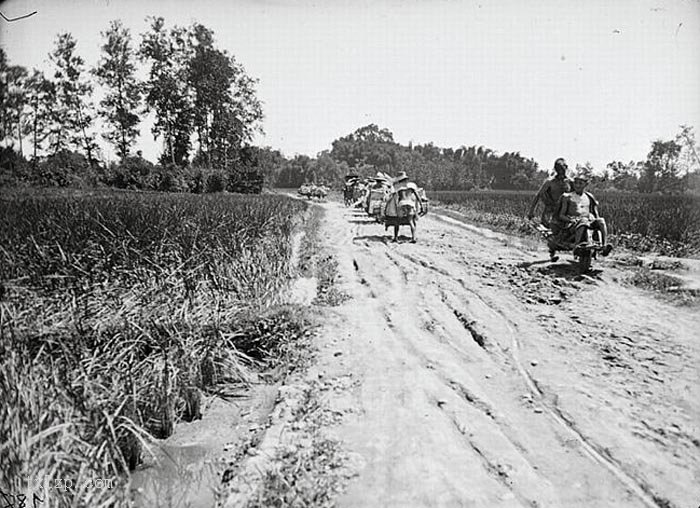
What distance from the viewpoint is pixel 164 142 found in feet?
23.3

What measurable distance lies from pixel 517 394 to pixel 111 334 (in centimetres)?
345

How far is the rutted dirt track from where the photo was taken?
91.7 inches

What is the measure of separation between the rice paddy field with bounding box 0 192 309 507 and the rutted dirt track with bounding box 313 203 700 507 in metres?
1.02

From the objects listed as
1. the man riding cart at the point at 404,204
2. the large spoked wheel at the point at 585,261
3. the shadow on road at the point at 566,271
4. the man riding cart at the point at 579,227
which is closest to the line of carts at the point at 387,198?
the man riding cart at the point at 404,204

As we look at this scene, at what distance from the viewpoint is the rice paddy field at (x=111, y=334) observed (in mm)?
2287

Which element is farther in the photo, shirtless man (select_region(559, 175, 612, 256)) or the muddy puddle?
shirtless man (select_region(559, 175, 612, 256))

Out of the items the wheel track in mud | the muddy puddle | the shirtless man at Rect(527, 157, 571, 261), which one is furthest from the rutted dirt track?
the shirtless man at Rect(527, 157, 571, 261)

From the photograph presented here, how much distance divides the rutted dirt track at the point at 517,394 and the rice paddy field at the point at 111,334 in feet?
3.34

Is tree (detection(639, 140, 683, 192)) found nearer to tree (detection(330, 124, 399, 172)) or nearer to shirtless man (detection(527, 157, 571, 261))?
shirtless man (detection(527, 157, 571, 261))

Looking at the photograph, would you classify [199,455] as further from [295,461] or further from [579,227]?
[579,227]

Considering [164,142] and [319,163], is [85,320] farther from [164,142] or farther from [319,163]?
[319,163]

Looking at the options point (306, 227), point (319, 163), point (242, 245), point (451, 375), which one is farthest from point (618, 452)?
point (319, 163)

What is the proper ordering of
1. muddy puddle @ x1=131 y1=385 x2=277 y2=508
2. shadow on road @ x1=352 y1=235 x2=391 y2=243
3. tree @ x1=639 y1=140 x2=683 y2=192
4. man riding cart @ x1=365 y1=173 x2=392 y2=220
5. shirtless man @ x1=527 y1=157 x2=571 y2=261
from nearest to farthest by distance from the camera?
muddy puddle @ x1=131 y1=385 x2=277 y2=508 → tree @ x1=639 y1=140 x2=683 y2=192 → shirtless man @ x1=527 y1=157 x2=571 y2=261 → shadow on road @ x1=352 y1=235 x2=391 y2=243 → man riding cart @ x1=365 y1=173 x2=392 y2=220

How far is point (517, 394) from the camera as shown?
132 inches
